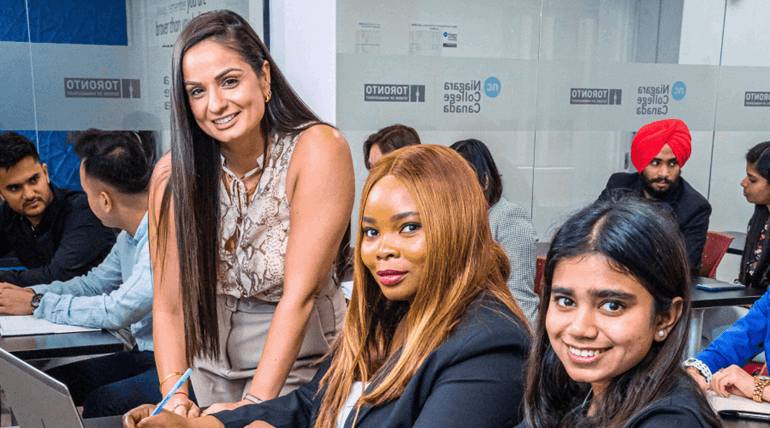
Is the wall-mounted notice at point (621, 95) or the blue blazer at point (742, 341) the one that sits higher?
the wall-mounted notice at point (621, 95)

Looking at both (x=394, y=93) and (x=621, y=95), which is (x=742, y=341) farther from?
(x=621, y=95)

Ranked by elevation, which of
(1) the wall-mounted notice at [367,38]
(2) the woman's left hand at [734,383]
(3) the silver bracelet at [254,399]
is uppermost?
(1) the wall-mounted notice at [367,38]

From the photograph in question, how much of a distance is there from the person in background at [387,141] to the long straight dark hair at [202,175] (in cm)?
245

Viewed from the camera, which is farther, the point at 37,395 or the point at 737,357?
the point at 737,357

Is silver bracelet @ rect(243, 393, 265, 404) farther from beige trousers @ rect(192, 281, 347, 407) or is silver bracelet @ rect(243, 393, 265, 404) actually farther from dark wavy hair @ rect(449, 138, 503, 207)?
dark wavy hair @ rect(449, 138, 503, 207)

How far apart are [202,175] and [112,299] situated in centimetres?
110

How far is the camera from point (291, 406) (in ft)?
5.17

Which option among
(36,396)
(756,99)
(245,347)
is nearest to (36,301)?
→ (245,347)

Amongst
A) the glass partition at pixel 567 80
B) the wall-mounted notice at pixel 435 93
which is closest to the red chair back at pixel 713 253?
the glass partition at pixel 567 80

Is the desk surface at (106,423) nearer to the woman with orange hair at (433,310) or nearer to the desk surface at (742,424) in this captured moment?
the woman with orange hair at (433,310)

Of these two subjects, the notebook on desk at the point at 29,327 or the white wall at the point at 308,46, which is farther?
the white wall at the point at 308,46

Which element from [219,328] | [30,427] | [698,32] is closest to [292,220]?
[219,328]

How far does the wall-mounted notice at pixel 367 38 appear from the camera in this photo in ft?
14.5

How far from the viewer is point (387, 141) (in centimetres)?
427
